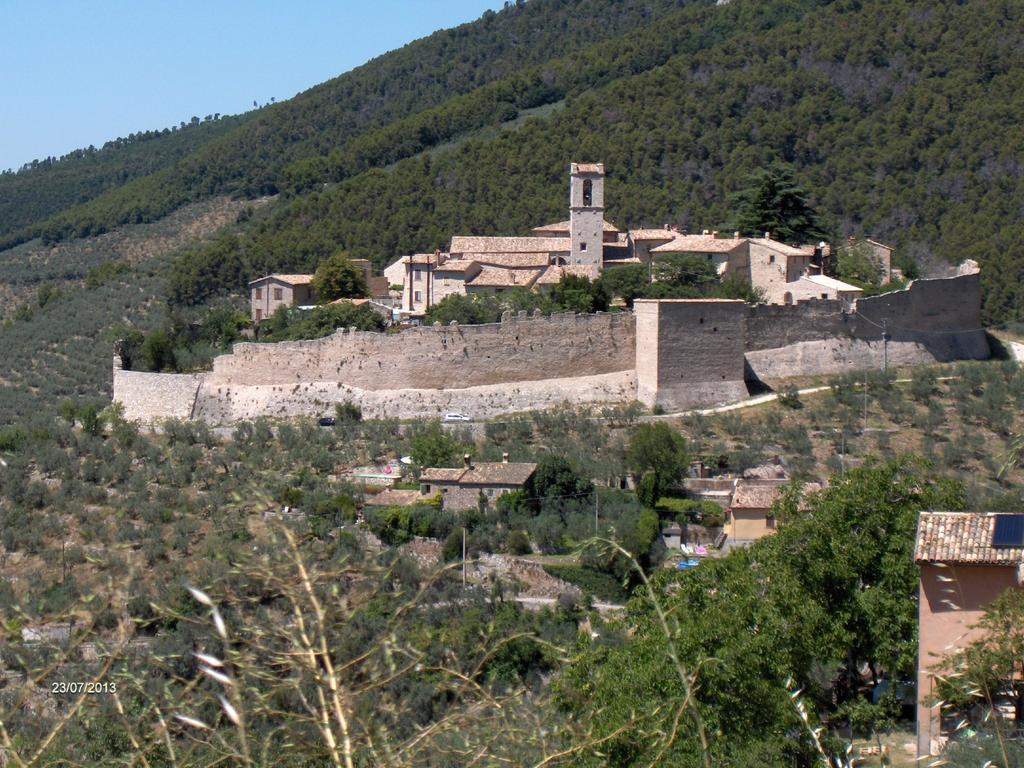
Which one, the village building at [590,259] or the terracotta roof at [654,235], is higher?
the terracotta roof at [654,235]

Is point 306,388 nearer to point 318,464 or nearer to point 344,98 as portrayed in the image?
point 318,464

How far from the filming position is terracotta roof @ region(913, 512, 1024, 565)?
385 inches

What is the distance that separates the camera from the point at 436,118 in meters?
68.2

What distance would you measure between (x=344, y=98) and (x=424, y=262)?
58.5 m

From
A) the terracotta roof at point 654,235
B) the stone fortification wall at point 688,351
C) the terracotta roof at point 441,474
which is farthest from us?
the terracotta roof at point 654,235

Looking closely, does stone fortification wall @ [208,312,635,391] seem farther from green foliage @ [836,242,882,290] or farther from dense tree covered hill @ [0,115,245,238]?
dense tree covered hill @ [0,115,245,238]

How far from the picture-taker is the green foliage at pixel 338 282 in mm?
35750

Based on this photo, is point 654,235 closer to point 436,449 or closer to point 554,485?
point 436,449

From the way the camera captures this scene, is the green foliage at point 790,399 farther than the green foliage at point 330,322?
No

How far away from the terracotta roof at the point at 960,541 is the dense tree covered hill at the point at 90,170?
87.3 m

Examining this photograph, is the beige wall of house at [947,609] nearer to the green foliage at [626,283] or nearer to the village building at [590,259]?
the village building at [590,259]

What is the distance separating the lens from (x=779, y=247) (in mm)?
31484

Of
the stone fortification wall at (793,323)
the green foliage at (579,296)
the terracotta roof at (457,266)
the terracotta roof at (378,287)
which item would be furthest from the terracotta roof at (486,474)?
the terracotta roof at (378,287)

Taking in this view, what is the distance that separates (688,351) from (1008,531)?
57.6 ft
